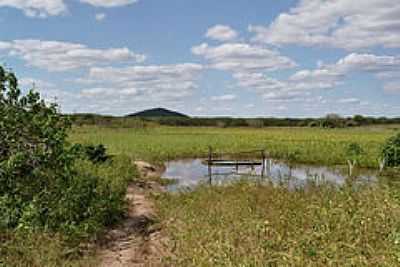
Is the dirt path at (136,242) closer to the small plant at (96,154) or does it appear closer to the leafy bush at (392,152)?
the small plant at (96,154)

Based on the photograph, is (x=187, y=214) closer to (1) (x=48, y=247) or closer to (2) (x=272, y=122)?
(1) (x=48, y=247)

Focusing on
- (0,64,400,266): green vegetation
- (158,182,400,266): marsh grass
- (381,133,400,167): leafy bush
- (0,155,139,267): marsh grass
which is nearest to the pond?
(381,133,400,167): leafy bush

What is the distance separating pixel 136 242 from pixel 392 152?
2129cm

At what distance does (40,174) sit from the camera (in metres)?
10.7

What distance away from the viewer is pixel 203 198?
1277cm

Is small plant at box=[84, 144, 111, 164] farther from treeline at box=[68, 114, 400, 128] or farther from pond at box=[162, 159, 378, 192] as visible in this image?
treeline at box=[68, 114, 400, 128]

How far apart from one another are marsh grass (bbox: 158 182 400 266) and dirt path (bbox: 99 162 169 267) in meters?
0.34

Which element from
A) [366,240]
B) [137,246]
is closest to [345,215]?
[366,240]

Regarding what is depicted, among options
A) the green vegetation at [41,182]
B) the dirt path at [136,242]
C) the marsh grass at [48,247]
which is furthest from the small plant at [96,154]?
the marsh grass at [48,247]

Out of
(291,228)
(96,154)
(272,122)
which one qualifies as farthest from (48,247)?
(272,122)

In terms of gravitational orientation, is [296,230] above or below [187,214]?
above

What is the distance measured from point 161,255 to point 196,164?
26.7 m

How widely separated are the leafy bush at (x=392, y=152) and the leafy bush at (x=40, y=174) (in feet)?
62.9

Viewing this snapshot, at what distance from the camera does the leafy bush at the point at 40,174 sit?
9.76 meters
